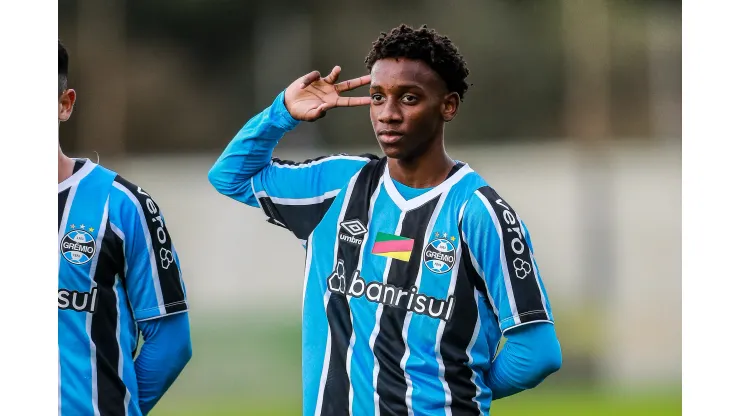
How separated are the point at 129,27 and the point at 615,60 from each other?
2.38 metres

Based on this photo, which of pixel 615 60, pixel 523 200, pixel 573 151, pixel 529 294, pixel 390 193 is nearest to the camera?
pixel 529 294

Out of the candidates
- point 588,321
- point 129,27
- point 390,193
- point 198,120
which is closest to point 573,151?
point 588,321

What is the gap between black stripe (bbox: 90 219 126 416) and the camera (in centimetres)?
216

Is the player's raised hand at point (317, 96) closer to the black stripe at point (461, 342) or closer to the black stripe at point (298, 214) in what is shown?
the black stripe at point (298, 214)

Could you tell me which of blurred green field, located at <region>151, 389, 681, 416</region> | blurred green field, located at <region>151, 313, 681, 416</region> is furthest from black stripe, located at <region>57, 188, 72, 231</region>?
blurred green field, located at <region>151, 389, 681, 416</region>

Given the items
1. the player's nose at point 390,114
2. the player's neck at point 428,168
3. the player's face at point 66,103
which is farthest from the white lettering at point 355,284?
the player's face at point 66,103

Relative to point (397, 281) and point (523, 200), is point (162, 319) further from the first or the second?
point (523, 200)

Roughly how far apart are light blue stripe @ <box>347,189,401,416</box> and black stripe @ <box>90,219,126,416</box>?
1.84 feet

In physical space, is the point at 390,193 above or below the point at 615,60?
below

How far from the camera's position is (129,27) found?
15.1 ft

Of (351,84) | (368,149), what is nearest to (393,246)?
(351,84)

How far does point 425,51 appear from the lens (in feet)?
6.97

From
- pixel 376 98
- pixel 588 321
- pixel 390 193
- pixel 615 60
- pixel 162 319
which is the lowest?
pixel 588 321

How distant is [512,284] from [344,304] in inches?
15.6
